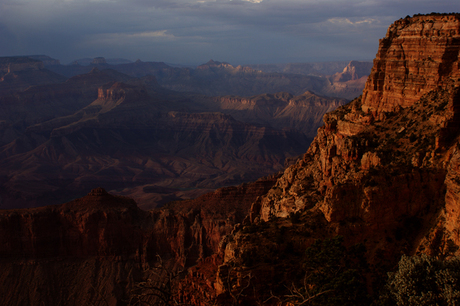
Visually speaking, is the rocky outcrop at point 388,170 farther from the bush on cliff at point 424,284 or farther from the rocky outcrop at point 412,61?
the bush on cliff at point 424,284

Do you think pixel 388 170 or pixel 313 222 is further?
pixel 388 170

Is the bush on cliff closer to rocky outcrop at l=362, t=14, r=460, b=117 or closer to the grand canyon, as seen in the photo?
the grand canyon

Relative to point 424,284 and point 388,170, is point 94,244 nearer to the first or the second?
point 388,170

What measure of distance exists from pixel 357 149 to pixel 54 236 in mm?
53951

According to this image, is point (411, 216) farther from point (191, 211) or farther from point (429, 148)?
point (191, 211)

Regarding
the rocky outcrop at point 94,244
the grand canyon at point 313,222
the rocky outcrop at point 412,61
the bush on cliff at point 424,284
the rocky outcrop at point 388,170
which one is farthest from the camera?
the rocky outcrop at point 94,244

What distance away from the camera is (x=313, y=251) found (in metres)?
29.3

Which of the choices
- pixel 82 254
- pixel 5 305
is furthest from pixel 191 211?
pixel 5 305

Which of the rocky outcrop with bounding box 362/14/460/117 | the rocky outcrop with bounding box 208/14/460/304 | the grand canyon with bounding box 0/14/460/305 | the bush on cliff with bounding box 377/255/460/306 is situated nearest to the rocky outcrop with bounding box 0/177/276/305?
the grand canyon with bounding box 0/14/460/305

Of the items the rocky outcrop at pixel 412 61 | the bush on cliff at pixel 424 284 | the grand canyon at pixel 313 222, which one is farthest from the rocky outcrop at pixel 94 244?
the bush on cliff at pixel 424 284

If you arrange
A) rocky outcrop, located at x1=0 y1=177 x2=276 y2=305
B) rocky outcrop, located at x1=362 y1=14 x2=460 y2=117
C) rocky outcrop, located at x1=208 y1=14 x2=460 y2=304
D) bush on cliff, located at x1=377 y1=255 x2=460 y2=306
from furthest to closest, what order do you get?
1. rocky outcrop, located at x1=0 y1=177 x2=276 y2=305
2. rocky outcrop, located at x1=362 y1=14 x2=460 y2=117
3. rocky outcrop, located at x1=208 y1=14 x2=460 y2=304
4. bush on cliff, located at x1=377 y1=255 x2=460 y2=306

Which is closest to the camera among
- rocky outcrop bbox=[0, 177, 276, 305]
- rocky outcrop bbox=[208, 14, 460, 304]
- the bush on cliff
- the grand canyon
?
the bush on cliff

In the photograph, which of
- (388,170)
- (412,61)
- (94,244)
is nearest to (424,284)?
(388,170)

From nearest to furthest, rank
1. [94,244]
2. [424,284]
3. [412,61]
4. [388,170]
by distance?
[424,284], [388,170], [412,61], [94,244]
